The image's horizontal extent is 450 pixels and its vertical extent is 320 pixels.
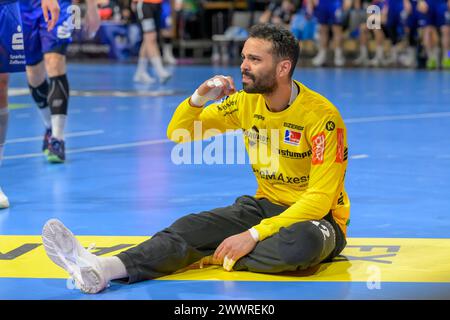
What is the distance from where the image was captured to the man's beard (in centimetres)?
470

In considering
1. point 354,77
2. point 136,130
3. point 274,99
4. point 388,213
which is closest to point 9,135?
point 136,130

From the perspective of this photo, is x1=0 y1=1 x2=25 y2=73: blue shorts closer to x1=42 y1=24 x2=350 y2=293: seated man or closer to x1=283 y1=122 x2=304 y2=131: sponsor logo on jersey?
x1=42 y1=24 x2=350 y2=293: seated man

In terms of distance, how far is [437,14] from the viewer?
62.2 feet

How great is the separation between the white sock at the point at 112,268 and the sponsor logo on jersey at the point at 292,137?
3.25ft

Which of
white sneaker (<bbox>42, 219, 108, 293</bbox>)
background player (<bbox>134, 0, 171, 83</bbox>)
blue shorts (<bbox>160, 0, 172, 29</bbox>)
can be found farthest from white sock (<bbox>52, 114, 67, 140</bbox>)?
blue shorts (<bbox>160, 0, 172, 29</bbox>)

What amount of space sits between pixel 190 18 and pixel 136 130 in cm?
1306

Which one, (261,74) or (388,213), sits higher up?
(261,74)

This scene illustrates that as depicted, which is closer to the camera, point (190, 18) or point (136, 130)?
point (136, 130)

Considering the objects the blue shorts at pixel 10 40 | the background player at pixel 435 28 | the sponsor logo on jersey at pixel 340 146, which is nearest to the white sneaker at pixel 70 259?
the sponsor logo on jersey at pixel 340 146

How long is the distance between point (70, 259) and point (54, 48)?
4.09 m

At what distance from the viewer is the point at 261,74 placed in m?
4.71
